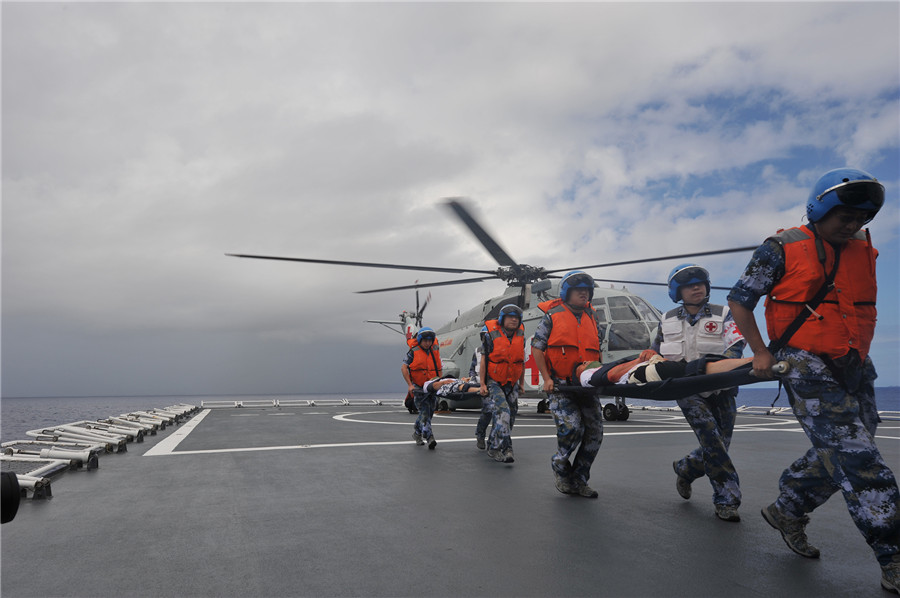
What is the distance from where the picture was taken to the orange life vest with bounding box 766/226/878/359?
2721 mm

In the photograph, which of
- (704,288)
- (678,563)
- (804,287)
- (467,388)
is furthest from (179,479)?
(804,287)

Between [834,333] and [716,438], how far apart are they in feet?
5.22

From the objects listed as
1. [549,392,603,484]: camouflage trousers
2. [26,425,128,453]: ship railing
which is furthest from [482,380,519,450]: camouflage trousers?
[26,425,128,453]: ship railing

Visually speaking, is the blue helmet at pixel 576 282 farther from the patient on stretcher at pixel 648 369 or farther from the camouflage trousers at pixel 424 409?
the camouflage trousers at pixel 424 409

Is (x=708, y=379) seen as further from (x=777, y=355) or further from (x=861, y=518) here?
(x=861, y=518)

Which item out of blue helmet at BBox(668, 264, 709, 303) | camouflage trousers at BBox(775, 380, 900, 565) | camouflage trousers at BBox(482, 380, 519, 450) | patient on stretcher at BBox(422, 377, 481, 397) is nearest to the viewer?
camouflage trousers at BBox(775, 380, 900, 565)

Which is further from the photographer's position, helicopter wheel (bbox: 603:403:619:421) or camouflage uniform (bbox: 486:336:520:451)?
helicopter wheel (bbox: 603:403:619:421)

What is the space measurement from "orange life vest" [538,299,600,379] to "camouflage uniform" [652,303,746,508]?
995 millimetres

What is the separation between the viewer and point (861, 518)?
103 inches

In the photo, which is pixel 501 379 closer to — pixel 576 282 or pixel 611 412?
pixel 576 282

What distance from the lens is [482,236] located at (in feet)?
43.0

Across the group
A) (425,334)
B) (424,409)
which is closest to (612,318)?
(425,334)

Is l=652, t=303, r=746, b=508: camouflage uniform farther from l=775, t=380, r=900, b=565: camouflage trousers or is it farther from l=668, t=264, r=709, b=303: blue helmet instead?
l=775, t=380, r=900, b=565: camouflage trousers

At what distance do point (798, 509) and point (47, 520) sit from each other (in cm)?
509
